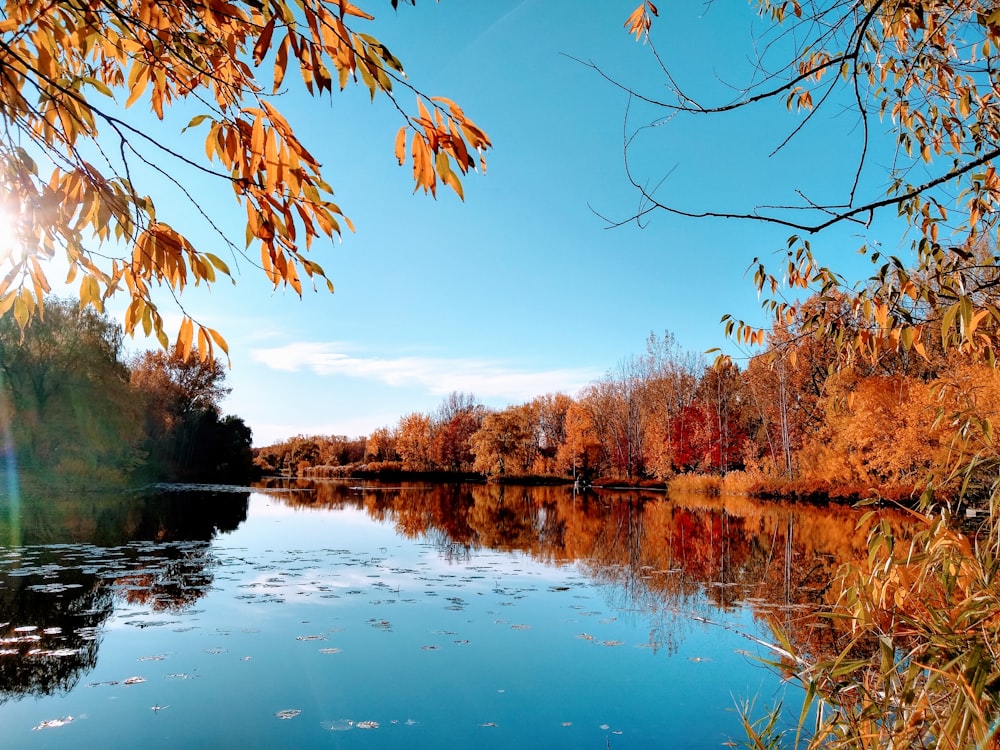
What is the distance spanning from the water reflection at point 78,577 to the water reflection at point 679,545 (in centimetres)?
538

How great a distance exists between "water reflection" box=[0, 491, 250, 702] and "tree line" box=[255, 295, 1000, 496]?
6.50 meters

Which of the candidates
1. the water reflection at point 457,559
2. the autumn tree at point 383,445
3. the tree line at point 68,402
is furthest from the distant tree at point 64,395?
the autumn tree at point 383,445

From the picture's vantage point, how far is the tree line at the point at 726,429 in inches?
781

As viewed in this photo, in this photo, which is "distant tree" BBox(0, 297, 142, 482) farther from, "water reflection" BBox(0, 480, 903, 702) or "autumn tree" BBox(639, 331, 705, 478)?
"autumn tree" BBox(639, 331, 705, 478)

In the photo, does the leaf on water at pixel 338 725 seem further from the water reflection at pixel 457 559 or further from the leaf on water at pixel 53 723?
the water reflection at pixel 457 559

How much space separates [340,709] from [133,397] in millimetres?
26174

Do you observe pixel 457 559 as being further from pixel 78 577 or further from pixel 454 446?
pixel 454 446

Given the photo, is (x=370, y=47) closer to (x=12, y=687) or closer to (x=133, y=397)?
(x=12, y=687)

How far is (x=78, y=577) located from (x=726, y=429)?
3463 cm

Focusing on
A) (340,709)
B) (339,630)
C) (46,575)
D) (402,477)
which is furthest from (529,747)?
(402,477)

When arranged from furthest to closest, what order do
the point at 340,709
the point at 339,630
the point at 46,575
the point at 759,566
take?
the point at 759,566 → the point at 46,575 → the point at 339,630 → the point at 340,709

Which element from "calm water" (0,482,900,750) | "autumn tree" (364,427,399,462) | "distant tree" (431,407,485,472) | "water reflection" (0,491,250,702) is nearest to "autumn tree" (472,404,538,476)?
"distant tree" (431,407,485,472)

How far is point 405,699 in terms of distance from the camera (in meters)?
4.97

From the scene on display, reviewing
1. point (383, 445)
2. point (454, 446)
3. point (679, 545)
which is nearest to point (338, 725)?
point (679, 545)
